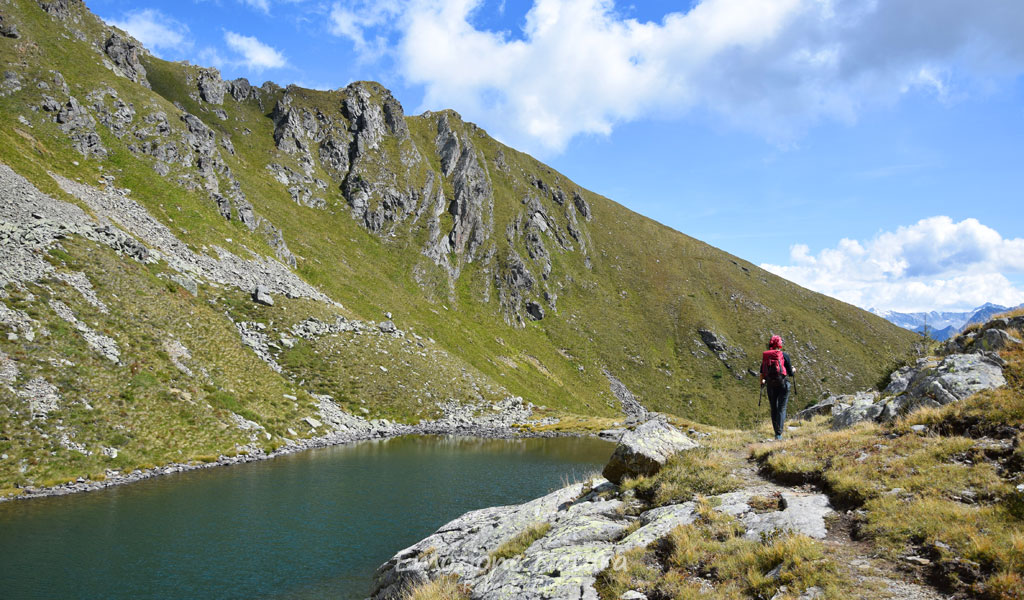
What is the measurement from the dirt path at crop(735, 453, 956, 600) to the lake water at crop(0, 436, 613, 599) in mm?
20279

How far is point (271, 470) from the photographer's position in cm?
4112

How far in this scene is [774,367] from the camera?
65.9 ft

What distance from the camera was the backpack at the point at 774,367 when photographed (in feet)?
65.6

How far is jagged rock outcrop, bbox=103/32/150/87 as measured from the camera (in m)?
95.1

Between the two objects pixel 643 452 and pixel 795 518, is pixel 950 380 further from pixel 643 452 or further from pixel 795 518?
pixel 643 452

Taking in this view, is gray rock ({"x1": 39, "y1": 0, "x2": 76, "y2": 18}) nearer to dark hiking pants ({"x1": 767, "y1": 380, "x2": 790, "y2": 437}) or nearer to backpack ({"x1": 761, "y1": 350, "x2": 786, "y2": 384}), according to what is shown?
backpack ({"x1": 761, "y1": 350, "x2": 786, "y2": 384})

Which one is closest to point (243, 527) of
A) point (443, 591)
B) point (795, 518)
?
point (443, 591)

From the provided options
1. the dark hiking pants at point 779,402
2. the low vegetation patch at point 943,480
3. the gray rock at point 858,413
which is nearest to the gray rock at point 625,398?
the gray rock at point 858,413

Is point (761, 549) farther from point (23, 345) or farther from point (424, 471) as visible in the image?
point (23, 345)

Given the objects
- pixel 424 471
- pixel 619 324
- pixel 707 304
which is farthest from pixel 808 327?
pixel 424 471

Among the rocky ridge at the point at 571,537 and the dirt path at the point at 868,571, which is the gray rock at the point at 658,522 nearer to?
the rocky ridge at the point at 571,537

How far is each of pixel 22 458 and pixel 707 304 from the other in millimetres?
163128

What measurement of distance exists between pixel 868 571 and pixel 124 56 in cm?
13727

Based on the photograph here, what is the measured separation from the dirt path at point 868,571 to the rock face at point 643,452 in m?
6.14
